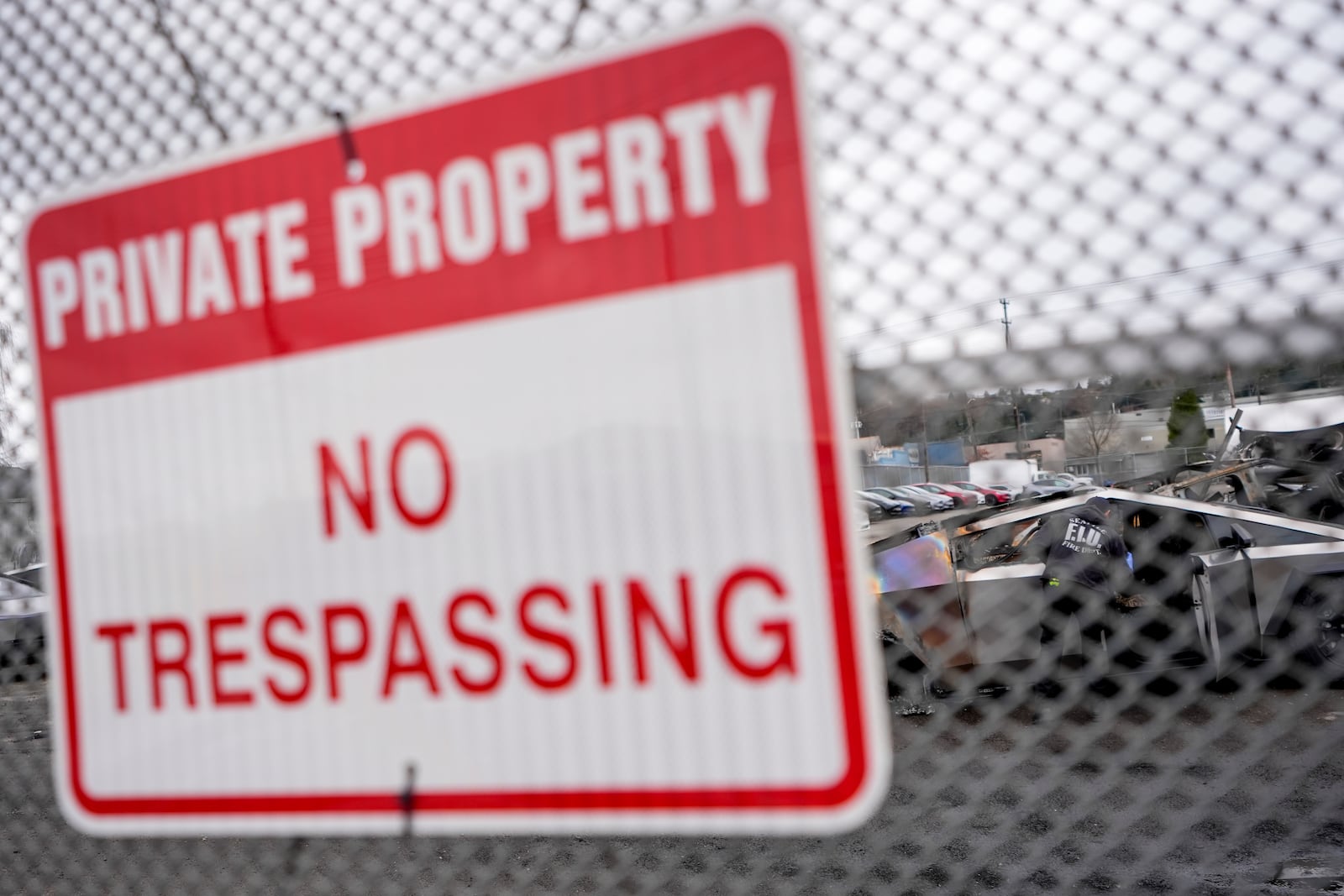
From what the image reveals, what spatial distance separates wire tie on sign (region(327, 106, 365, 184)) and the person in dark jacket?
128 cm

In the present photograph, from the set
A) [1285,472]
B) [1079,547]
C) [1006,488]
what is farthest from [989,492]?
[1079,547]

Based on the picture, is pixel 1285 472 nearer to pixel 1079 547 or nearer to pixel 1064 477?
pixel 1064 477

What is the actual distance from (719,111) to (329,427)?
0.55 metres

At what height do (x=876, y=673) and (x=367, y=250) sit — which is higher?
(x=367, y=250)

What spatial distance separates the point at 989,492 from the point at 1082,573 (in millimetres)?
2425

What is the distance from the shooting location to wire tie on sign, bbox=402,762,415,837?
3.58ft

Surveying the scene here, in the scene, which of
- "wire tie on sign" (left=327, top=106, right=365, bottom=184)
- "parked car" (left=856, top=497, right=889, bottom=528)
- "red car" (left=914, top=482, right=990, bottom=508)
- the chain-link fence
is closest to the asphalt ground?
the chain-link fence

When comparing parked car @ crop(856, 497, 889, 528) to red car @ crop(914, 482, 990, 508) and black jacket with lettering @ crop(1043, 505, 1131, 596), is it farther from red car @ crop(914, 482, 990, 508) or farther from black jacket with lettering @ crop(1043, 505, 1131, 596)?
black jacket with lettering @ crop(1043, 505, 1131, 596)

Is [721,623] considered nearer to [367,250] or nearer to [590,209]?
[590,209]

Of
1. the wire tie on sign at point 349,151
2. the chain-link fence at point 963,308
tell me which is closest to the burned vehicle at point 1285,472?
the chain-link fence at point 963,308

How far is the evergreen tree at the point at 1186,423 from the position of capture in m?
0.96

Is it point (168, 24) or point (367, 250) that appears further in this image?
point (168, 24)

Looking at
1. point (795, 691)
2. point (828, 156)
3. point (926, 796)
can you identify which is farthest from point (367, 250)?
point (926, 796)

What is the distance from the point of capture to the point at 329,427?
110 centimetres
